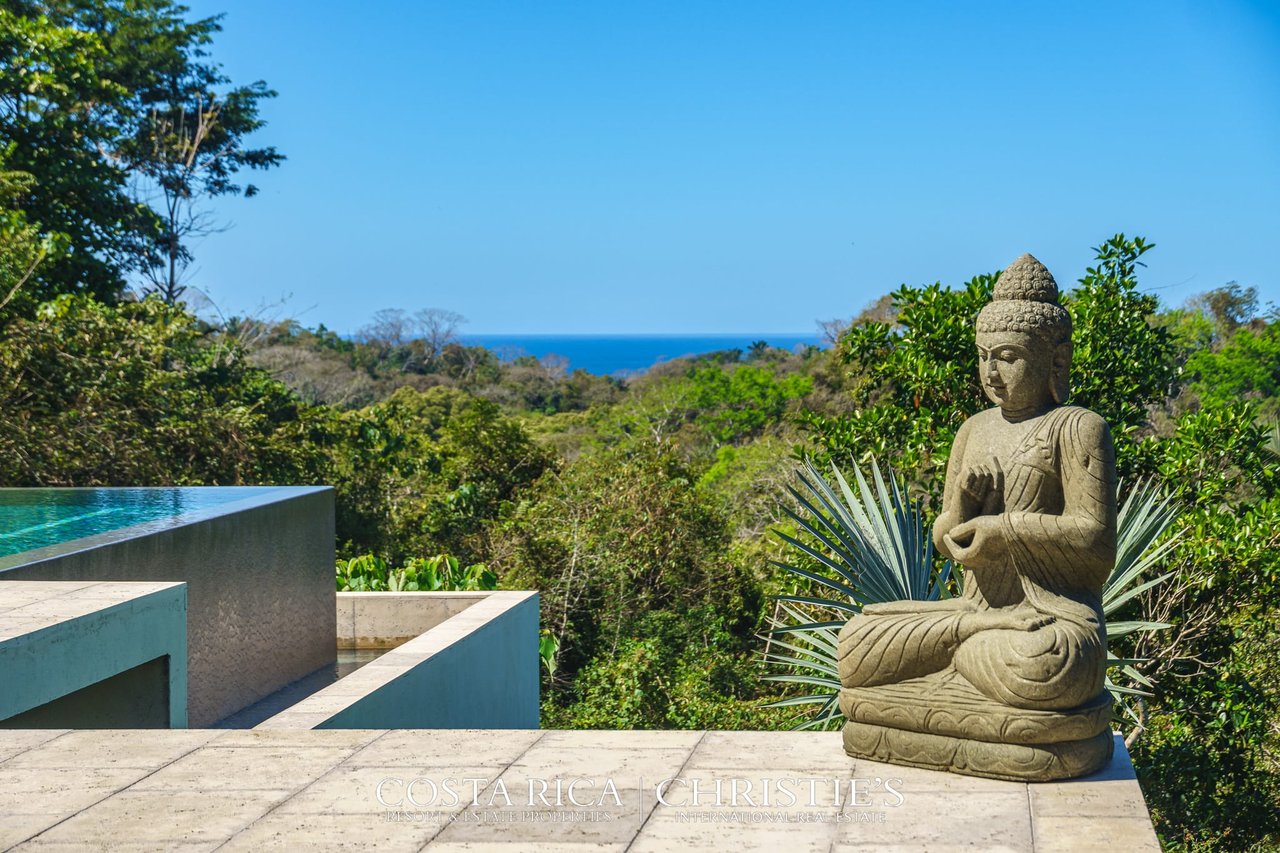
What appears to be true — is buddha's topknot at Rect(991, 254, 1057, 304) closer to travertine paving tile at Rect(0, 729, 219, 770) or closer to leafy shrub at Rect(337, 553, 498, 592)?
travertine paving tile at Rect(0, 729, 219, 770)

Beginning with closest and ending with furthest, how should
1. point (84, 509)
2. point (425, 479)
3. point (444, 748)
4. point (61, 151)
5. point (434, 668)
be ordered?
point (444, 748) < point (434, 668) < point (84, 509) < point (61, 151) < point (425, 479)

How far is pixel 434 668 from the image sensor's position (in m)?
7.13

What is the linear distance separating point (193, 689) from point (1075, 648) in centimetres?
495

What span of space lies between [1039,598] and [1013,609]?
0.10m

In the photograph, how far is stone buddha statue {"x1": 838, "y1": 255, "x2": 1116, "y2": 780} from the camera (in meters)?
4.05

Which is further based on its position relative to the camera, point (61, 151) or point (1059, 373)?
point (61, 151)

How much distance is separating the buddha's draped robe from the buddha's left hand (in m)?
0.03

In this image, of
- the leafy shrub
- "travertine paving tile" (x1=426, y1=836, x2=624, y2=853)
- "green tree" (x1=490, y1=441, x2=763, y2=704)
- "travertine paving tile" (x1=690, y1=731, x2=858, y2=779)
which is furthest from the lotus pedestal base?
"green tree" (x1=490, y1=441, x2=763, y2=704)

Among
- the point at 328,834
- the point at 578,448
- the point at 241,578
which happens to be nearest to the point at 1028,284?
the point at 328,834

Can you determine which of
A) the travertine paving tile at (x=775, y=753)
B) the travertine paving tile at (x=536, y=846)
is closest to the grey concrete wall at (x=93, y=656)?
the travertine paving tile at (x=536, y=846)

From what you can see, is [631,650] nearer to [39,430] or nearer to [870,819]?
[39,430]

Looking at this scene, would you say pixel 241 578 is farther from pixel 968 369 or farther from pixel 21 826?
pixel 968 369

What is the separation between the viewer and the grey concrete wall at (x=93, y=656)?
4977mm

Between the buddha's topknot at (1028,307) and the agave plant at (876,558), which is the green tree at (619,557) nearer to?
the agave plant at (876,558)
